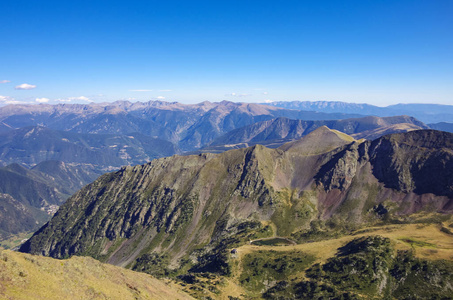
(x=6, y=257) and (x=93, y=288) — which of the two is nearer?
(x=6, y=257)

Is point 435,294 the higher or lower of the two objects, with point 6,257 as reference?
lower

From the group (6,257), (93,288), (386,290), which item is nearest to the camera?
(6,257)

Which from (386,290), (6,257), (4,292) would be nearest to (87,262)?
(6,257)

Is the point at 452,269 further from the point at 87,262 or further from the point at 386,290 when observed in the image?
the point at 87,262

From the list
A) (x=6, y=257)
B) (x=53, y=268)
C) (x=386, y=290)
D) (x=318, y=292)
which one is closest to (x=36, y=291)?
(x=6, y=257)

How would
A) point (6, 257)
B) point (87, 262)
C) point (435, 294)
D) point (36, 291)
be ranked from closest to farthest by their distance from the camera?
Result: point (36, 291) → point (6, 257) → point (87, 262) → point (435, 294)

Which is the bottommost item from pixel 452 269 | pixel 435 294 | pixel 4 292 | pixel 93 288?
pixel 435 294

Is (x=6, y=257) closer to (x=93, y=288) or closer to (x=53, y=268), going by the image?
(x=53, y=268)
